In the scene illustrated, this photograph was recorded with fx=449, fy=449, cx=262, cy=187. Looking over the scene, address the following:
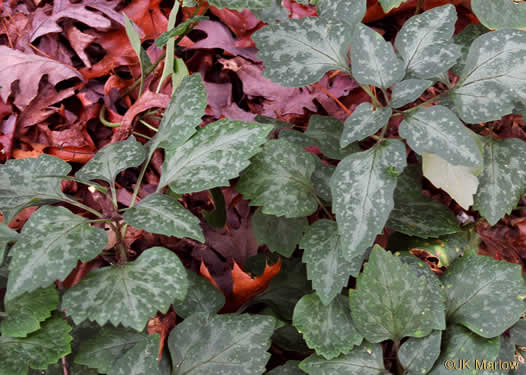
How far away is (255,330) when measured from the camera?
3.69 feet

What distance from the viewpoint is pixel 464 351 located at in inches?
43.0

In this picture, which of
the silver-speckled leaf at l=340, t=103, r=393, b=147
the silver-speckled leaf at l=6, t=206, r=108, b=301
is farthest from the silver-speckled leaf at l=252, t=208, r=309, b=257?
the silver-speckled leaf at l=6, t=206, r=108, b=301

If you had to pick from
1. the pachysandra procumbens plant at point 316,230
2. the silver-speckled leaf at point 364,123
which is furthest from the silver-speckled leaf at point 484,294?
the silver-speckled leaf at point 364,123

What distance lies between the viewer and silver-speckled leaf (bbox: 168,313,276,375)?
3.58 ft

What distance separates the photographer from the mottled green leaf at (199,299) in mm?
1223

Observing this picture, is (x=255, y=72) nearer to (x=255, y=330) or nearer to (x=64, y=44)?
(x=64, y=44)

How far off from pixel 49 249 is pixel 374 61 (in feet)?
2.83

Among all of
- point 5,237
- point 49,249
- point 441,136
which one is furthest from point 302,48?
point 5,237

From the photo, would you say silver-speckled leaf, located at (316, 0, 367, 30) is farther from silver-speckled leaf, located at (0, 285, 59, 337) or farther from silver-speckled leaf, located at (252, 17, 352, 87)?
silver-speckled leaf, located at (0, 285, 59, 337)

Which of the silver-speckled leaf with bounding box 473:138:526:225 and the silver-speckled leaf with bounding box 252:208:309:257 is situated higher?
the silver-speckled leaf with bounding box 473:138:526:225

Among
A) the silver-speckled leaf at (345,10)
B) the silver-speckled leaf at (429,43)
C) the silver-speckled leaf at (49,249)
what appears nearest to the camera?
the silver-speckled leaf at (49,249)

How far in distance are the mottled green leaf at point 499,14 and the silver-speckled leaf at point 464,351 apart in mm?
833

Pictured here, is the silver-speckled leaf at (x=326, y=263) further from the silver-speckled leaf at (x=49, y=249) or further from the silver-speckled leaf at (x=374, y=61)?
the silver-speckled leaf at (x=49, y=249)

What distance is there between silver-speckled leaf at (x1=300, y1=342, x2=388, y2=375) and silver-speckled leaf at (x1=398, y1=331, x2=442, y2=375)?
2.2 inches
